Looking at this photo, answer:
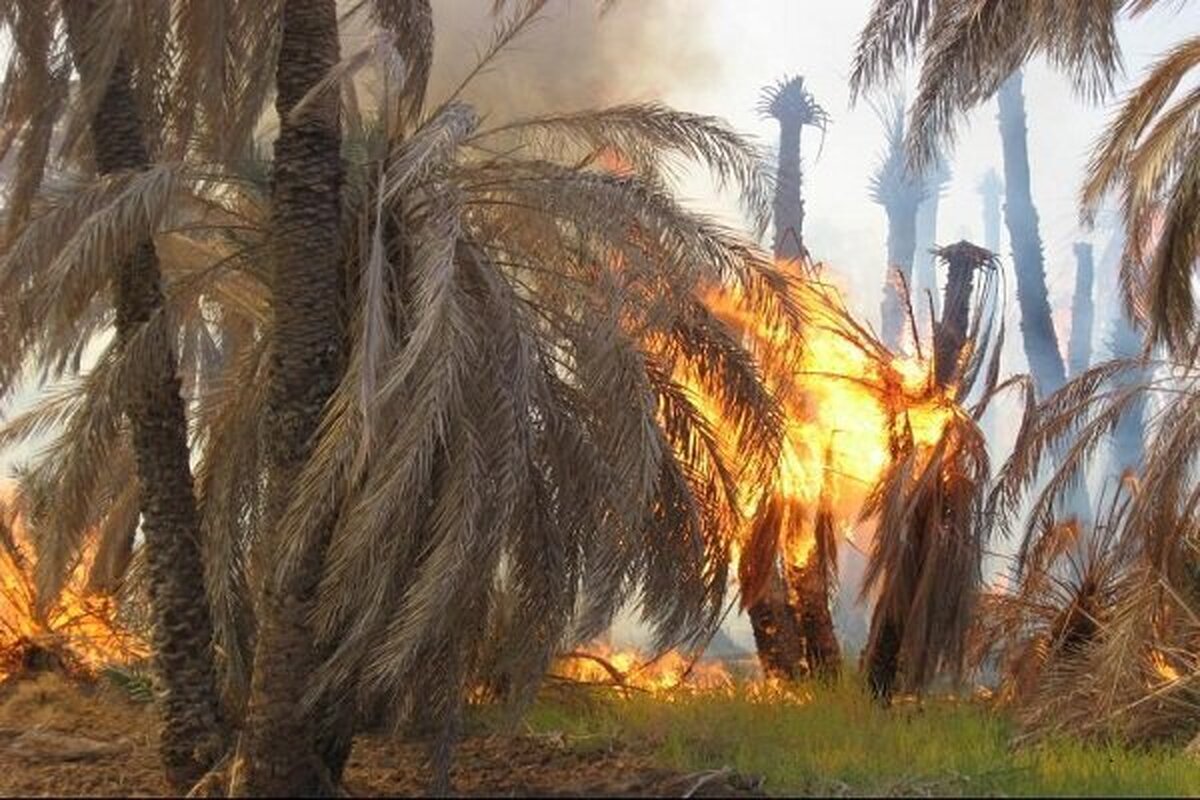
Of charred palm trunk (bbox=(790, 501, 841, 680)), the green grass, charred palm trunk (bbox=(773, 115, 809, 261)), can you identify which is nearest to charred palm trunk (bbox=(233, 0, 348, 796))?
the green grass

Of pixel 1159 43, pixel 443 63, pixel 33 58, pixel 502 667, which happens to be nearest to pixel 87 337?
pixel 33 58

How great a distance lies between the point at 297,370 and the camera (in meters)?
8.58

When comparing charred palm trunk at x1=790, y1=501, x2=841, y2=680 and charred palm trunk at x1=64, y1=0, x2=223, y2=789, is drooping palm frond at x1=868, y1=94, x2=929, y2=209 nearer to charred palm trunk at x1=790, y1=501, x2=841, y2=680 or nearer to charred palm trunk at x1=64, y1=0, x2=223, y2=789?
charred palm trunk at x1=790, y1=501, x2=841, y2=680

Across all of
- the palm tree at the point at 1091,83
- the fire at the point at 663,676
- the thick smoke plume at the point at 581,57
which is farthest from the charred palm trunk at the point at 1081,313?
the palm tree at the point at 1091,83

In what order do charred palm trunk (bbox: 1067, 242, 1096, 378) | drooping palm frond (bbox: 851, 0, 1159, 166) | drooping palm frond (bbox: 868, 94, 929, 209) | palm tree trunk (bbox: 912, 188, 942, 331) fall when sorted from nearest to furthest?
drooping palm frond (bbox: 851, 0, 1159, 166) < drooping palm frond (bbox: 868, 94, 929, 209) < palm tree trunk (bbox: 912, 188, 942, 331) < charred palm trunk (bbox: 1067, 242, 1096, 378)

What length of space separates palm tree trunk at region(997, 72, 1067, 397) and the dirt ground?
2134 cm

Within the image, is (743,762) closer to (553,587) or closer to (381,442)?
(553,587)

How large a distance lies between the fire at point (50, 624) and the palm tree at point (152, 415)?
548 cm

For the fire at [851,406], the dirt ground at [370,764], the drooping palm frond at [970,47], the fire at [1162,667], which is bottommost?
the dirt ground at [370,764]

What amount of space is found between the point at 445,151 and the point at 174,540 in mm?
3152

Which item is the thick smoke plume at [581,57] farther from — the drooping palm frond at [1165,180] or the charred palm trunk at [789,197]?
the drooping palm frond at [1165,180]

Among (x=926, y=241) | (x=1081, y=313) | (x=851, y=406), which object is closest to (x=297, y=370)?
(x=851, y=406)

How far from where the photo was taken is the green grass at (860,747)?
7539mm

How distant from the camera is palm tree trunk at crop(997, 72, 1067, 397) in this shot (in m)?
30.4
